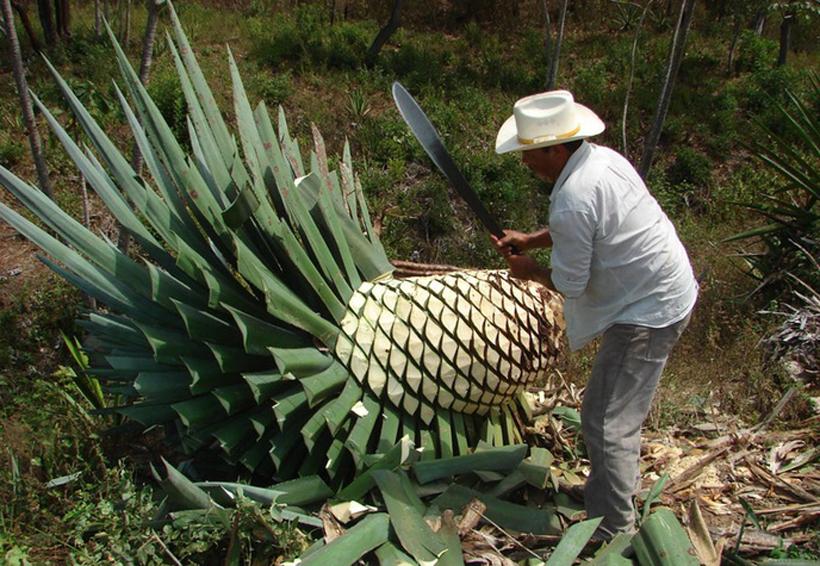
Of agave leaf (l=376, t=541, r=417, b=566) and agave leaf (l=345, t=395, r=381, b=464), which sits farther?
agave leaf (l=345, t=395, r=381, b=464)

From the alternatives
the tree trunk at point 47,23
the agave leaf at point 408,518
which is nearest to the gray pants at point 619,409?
the agave leaf at point 408,518

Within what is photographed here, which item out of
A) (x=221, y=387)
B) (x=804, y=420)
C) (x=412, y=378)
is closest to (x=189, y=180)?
(x=221, y=387)

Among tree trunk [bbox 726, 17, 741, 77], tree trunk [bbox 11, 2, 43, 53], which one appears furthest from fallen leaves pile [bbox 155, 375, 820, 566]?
tree trunk [bbox 726, 17, 741, 77]

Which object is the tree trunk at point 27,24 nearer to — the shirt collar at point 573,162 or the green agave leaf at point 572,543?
the shirt collar at point 573,162

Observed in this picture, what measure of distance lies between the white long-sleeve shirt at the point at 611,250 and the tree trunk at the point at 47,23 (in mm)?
8778

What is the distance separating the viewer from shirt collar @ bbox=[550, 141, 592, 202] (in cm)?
277

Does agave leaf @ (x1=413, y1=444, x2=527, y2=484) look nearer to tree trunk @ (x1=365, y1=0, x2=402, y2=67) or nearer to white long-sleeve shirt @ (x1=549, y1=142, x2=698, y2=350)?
white long-sleeve shirt @ (x1=549, y1=142, x2=698, y2=350)

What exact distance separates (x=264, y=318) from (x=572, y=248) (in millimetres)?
1170

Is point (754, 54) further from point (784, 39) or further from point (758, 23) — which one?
point (758, 23)

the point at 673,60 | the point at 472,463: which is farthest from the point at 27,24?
the point at 472,463

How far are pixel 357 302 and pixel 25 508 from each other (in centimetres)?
154

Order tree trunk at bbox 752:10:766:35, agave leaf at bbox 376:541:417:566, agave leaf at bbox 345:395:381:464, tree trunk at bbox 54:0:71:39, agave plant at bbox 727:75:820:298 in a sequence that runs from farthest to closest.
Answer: tree trunk at bbox 752:10:766:35 < tree trunk at bbox 54:0:71:39 < agave plant at bbox 727:75:820:298 < agave leaf at bbox 345:395:381:464 < agave leaf at bbox 376:541:417:566

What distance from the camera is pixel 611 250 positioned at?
9.13 ft

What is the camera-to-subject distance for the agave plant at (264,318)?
9.68ft
